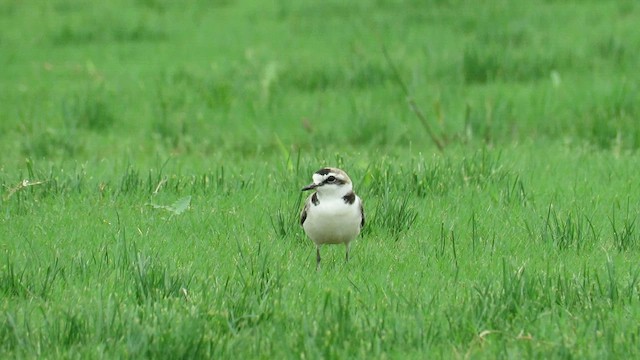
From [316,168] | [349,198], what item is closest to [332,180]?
[349,198]

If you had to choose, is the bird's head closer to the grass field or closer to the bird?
the bird

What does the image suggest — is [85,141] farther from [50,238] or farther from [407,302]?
[407,302]

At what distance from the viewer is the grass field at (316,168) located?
5.23 meters

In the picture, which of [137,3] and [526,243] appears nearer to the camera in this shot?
[526,243]

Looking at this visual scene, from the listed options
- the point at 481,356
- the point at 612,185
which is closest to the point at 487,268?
the point at 481,356

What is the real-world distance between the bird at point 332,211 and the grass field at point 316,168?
0.19 metres

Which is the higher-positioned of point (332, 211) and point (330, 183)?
point (330, 183)

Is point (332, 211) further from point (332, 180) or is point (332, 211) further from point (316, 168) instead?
point (316, 168)

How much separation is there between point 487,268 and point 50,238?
2.64m

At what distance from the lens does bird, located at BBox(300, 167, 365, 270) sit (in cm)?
623

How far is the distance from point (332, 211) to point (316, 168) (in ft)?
6.49

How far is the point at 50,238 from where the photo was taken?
265 inches

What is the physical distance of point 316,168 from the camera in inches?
323

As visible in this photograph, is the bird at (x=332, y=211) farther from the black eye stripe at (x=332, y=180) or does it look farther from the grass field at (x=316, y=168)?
the grass field at (x=316, y=168)
